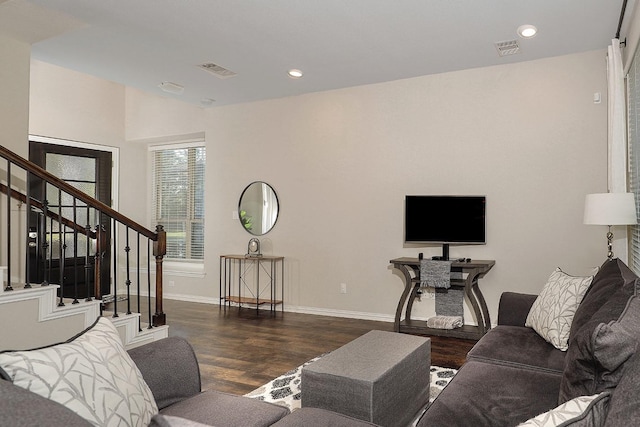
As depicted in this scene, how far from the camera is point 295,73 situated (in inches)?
211

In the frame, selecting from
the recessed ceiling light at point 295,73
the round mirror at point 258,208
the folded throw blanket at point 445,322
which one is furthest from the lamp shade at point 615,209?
the round mirror at point 258,208

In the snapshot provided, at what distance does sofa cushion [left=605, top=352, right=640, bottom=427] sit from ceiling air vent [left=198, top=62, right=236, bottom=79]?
15.7 feet

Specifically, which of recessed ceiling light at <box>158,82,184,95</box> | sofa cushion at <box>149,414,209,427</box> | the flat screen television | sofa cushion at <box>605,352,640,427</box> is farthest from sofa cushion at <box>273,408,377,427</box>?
recessed ceiling light at <box>158,82,184,95</box>

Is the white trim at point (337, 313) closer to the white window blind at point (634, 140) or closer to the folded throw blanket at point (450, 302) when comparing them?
the folded throw blanket at point (450, 302)

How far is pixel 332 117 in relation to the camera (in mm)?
6113

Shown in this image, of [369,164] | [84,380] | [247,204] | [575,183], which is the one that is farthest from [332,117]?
[84,380]

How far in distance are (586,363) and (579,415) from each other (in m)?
0.47

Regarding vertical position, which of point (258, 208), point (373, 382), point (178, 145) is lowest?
point (373, 382)

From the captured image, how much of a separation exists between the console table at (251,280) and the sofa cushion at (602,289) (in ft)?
13.8

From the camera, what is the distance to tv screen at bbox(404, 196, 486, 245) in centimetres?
509

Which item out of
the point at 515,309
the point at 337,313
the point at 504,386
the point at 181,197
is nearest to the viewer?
the point at 504,386

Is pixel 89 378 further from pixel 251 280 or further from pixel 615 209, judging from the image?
pixel 251 280

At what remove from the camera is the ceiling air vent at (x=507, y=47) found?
14.6ft

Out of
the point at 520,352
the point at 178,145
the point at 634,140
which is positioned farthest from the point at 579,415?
the point at 178,145
